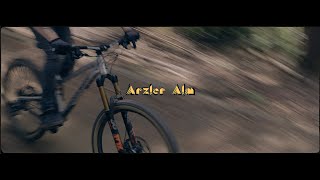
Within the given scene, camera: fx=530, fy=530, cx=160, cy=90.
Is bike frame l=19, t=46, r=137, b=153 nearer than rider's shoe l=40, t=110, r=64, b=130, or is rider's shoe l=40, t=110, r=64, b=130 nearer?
bike frame l=19, t=46, r=137, b=153

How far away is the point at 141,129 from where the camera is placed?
4430mm

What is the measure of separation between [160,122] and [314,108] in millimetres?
1312

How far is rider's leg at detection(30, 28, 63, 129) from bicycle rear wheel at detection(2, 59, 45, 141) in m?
0.05

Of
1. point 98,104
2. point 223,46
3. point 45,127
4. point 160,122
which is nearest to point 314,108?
point 223,46

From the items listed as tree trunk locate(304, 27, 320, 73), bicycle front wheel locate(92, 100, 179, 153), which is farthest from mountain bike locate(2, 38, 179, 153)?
tree trunk locate(304, 27, 320, 73)

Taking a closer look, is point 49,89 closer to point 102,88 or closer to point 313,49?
point 102,88

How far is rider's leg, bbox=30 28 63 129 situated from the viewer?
4.52 metres

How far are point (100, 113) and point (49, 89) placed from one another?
0.50 metres

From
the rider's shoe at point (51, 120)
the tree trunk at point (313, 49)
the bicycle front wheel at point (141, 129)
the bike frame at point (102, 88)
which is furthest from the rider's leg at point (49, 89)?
the tree trunk at point (313, 49)

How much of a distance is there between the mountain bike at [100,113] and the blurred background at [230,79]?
8 centimetres

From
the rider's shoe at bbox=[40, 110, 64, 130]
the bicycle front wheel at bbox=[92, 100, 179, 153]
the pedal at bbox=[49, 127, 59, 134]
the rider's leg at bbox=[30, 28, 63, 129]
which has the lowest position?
the bicycle front wheel at bbox=[92, 100, 179, 153]

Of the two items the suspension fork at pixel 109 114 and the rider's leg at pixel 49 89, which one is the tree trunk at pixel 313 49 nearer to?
the suspension fork at pixel 109 114

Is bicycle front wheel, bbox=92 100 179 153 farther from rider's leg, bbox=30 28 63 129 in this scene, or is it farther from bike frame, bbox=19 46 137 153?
rider's leg, bbox=30 28 63 129
